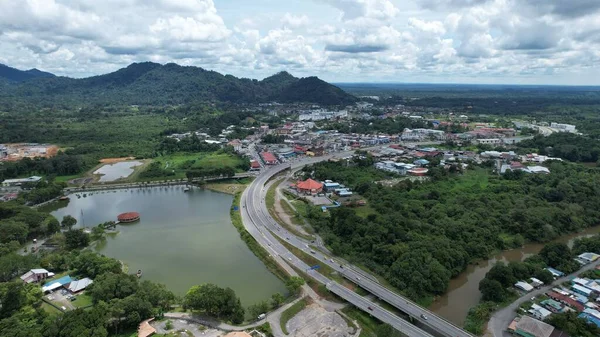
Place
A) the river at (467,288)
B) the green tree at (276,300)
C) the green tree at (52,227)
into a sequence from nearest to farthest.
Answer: the green tree at (276,300) < the river at (467,288) < the green tree at (52,227)

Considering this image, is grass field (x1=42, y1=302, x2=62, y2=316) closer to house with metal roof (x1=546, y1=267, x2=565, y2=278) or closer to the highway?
the highway

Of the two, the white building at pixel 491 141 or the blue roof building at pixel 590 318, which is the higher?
the white building at pixel 491 141

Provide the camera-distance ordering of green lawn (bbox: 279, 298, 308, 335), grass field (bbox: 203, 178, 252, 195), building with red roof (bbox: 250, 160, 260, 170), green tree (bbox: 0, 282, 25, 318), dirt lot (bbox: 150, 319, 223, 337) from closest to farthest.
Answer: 1. dirt lot (bbox: 150, 319, 223, 337)
2. green lawn (bbox: 279, 298, 308, 335)
3. green tree (bbox: 0, 282, 25, 318)
4. grass field (bbox: 203, 178, 252, 195)
5. building with red roof (bbox: 250, 160, 260, 170)

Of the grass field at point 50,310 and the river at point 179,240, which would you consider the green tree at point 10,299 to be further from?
the river at point 179,240

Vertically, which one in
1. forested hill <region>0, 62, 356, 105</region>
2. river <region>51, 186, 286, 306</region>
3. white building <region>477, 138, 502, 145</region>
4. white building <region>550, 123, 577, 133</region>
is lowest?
river <region>51, 186, 286, 306</region>

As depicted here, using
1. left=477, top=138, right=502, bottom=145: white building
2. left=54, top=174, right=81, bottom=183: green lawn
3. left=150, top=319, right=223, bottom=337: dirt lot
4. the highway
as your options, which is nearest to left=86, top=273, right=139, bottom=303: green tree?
left=150, top=319, right=223, bottom=337: dirt lot

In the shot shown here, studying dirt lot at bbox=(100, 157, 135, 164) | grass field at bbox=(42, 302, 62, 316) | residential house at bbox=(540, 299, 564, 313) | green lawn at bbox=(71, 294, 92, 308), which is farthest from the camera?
dirt lot at bbox=(100, 157, 135, 164)

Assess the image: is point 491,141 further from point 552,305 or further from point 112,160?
point 112,160

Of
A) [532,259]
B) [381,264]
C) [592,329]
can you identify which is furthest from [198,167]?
[592,329]

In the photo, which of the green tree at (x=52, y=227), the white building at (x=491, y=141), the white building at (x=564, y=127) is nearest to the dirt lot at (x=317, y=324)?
the green tree at (x=52, y=227)
